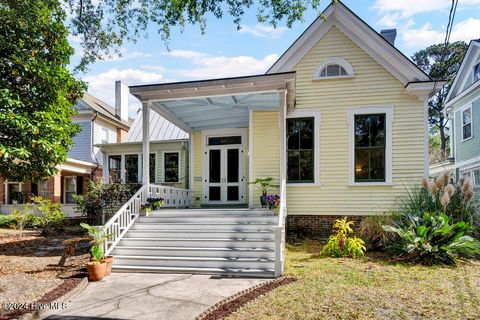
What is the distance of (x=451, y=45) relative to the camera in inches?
1153

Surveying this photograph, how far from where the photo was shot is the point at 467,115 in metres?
15.9

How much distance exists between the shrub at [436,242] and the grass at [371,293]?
0.31m

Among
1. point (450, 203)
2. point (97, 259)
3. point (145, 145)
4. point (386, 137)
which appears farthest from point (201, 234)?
point (450, 203)

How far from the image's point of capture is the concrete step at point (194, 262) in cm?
653

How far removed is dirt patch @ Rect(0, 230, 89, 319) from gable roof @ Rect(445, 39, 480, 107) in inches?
653

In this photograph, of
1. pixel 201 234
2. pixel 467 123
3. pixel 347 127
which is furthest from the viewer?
pixel 467 123

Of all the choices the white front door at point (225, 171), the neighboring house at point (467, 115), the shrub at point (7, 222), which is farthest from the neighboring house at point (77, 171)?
the neighboring house at point (467, 115)

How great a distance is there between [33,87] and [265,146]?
6532 mm

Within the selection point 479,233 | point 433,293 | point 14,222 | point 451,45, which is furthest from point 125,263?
point 451,45

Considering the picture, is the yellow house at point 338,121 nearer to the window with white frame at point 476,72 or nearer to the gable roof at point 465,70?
the gable roof at point 465,70

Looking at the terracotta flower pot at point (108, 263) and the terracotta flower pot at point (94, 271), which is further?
the terracotta flower pot at point (108, 263)

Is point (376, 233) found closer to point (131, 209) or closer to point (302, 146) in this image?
point (302, 146)

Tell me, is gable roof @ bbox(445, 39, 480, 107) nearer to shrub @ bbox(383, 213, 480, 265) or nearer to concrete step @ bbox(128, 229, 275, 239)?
shrub @ bbox(383, 213, 480, 265)

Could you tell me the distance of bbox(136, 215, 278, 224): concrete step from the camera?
7.93 metres
